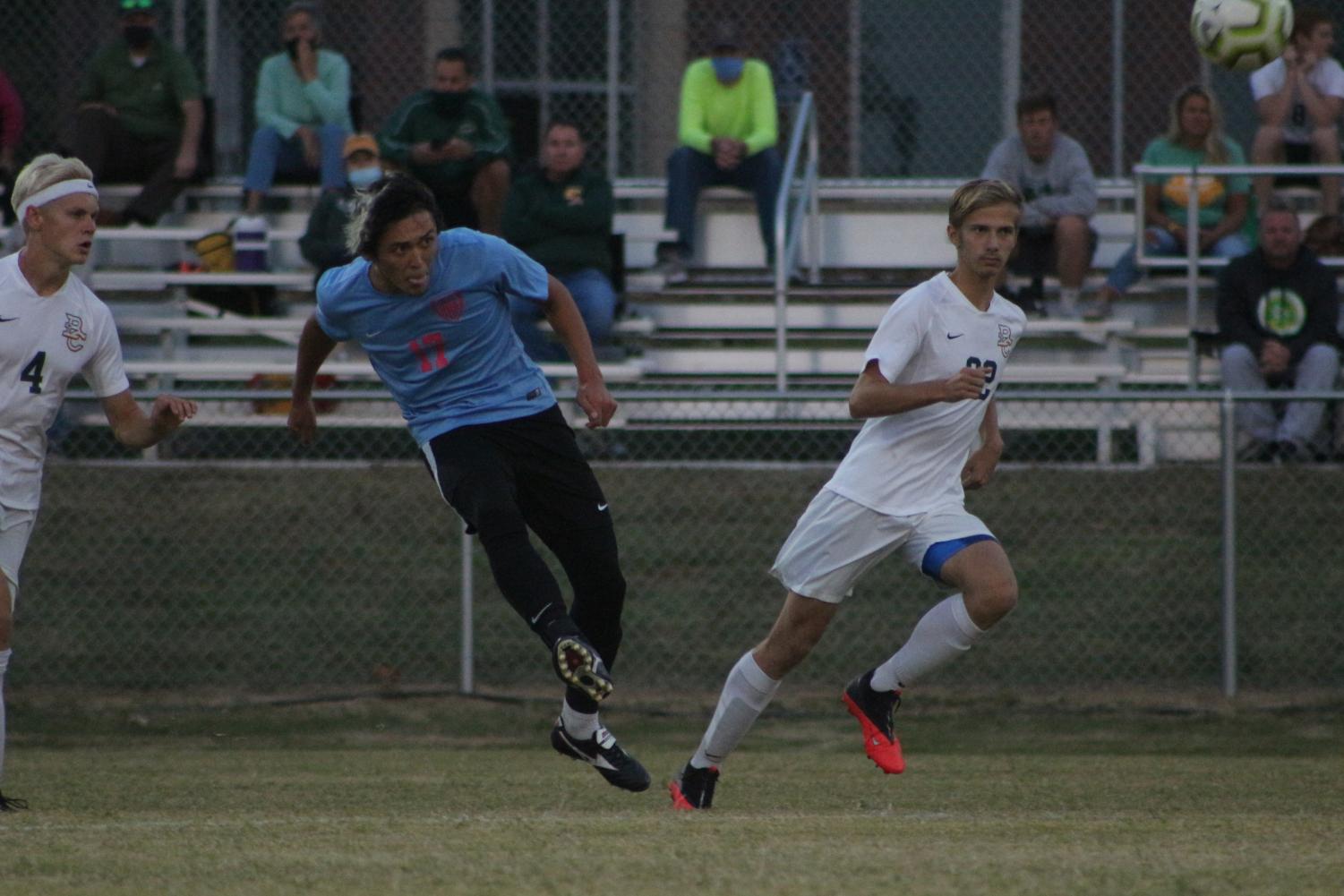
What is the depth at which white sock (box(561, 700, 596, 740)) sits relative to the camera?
6.64 metres

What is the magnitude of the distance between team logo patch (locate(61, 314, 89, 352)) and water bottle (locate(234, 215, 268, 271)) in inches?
293

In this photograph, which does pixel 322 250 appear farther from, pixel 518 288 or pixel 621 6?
pixel 518 288

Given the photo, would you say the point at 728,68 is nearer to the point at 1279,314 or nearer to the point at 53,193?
the point at 1279,314

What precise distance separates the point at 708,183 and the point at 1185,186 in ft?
11.3

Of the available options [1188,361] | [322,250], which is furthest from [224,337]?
[1188,361]

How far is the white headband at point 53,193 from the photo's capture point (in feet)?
20.9

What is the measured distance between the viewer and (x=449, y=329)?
645 cm

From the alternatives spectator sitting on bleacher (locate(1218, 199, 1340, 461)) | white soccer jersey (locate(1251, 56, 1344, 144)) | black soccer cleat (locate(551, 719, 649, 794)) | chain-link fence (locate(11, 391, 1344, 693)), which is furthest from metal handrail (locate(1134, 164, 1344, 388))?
black soccer cleat (locate(551, 719, 649, 794))

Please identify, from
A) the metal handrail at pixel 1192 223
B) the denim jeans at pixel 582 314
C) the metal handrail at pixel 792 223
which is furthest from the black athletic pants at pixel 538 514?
the metal handrail at pixel 1192 223

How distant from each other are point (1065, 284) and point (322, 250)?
16.9 ft

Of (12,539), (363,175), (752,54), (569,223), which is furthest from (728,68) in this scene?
(12,539)

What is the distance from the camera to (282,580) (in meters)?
11.0

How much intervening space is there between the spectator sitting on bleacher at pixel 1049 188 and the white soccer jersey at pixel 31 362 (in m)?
7.95

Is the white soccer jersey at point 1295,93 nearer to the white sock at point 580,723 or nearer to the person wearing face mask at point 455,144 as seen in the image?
the person wearing face mask at point 455,144
